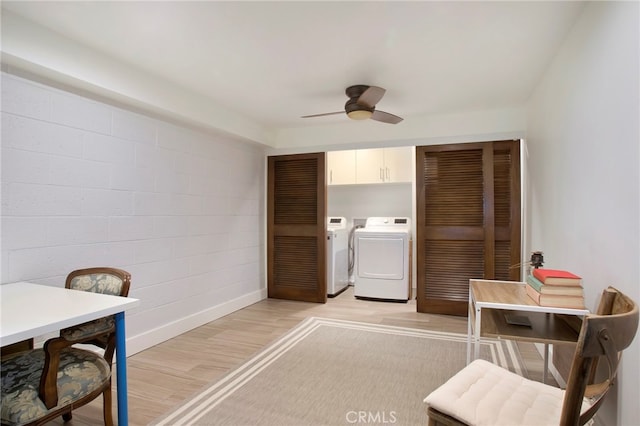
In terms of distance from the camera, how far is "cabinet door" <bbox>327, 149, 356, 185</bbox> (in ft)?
16.5

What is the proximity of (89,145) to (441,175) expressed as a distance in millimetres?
3371

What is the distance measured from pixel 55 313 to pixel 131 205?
1.51m

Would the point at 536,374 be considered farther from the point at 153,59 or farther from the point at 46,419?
the point at 153,59

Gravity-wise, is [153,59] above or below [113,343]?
above

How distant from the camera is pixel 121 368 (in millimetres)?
1562

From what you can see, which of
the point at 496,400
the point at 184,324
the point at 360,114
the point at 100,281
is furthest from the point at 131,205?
the point at 496,400

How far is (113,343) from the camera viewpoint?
174 cm

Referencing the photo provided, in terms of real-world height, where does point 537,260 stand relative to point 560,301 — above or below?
above

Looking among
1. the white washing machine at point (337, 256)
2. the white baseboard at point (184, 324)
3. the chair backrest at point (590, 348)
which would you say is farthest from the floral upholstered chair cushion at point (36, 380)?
the white washing machine at point (337, 256)

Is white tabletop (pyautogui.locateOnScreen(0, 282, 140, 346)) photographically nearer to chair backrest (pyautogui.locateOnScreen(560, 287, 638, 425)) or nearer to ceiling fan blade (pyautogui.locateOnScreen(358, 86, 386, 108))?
chair backrest (pyautogui.locateOnScreen(560, 287, 638, 425))

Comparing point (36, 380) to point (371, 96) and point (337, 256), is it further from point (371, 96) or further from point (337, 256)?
→ point (337, 256)

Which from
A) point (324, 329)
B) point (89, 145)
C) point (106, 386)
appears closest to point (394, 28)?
point (89, 145)

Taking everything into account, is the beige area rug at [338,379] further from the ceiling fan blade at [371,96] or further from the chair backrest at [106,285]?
the ceiling fan blade at [371,96]

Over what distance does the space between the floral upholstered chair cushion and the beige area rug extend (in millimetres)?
534
